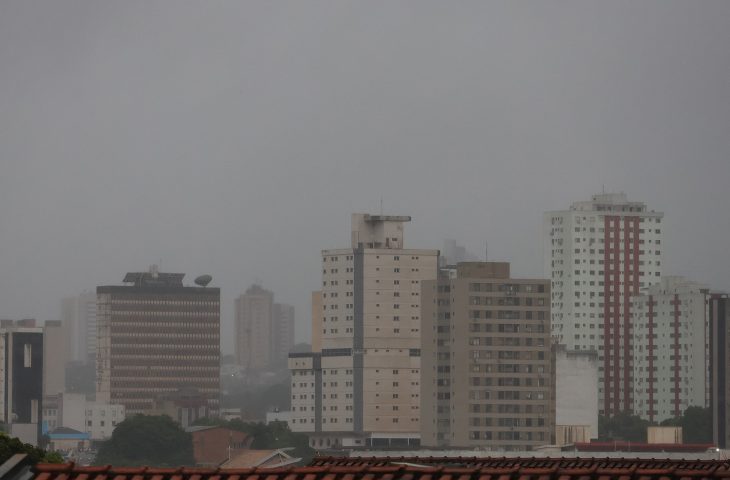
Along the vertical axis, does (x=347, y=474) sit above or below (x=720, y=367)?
below

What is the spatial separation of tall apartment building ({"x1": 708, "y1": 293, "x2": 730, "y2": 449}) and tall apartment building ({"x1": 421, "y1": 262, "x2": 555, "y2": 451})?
52.2 feet

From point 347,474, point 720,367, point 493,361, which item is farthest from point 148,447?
point 347,474

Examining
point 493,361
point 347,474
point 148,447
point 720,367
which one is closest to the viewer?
point 347,474

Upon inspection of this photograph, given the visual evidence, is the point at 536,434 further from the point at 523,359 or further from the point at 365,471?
the point at 365,471

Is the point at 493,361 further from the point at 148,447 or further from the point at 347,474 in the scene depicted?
the point at 347,474

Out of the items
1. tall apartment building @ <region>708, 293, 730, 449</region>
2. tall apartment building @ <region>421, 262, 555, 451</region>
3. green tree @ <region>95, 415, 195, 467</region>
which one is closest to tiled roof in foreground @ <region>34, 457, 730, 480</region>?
tall apartment building @ <region>421, 262, 555, 451</region>

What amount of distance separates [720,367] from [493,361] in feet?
72.8

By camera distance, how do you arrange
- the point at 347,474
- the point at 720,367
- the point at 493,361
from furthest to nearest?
the point at 493,361, the point at 720,367, the point at 347,474

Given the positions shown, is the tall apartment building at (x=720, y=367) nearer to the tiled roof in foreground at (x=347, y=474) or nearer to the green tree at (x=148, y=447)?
the green tree at (x=148, y=447)

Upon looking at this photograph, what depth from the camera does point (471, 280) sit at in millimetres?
194500

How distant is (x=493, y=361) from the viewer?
197 m

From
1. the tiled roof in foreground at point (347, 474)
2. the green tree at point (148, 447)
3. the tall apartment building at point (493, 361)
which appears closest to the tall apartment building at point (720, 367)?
the tall apartment building at point (493, 361)

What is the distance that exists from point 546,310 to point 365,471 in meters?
175

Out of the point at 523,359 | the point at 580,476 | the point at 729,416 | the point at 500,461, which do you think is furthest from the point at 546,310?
the point at 580,476
